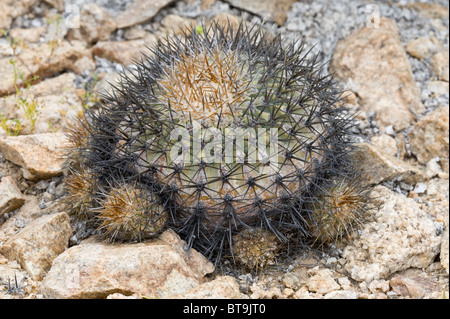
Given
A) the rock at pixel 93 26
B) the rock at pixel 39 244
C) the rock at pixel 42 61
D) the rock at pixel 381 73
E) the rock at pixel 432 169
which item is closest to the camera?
the rock at pixel 39 244

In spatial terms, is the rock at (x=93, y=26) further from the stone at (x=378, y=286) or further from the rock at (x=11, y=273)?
the stone at (x=378, y=286)

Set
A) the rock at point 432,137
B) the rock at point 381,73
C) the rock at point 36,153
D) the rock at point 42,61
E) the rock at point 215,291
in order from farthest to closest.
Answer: the rock at point 42,61, the rock at point 381,73, the rock at point 432,137, the rock at point 36,153, the rock at point 215,291

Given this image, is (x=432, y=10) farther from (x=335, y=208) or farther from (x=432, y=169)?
(x=335, y=208)

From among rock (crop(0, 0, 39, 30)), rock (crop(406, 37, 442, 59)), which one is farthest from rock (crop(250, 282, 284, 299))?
rock (crop(0, 0, 39, 30))

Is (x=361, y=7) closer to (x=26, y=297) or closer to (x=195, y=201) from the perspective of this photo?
(x=195, y=201)

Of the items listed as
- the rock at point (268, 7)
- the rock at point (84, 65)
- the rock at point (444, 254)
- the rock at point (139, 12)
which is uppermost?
the rock at point (268, 7)

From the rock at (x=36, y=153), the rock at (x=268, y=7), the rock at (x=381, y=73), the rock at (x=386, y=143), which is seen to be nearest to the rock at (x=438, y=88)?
the rock at (x=381, y=73)

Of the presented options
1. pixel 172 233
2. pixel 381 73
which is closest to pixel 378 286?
pixel 172 233
